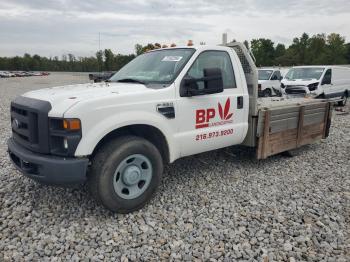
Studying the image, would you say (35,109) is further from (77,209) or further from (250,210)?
(250,210)

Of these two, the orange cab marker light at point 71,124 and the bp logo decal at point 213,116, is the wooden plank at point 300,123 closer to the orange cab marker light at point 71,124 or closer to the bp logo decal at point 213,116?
the bp logo decal at point 213,116

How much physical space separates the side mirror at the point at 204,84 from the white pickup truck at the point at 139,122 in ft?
0.04

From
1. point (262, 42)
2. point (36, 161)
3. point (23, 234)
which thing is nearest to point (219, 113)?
point (36, 161)

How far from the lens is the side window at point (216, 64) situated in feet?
13.8

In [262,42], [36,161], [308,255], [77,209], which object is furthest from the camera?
[262,42]

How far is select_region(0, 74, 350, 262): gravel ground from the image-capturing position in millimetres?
3008

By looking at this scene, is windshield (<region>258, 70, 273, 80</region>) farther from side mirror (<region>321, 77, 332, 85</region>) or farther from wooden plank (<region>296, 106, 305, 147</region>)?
wooden plank (<region>296, 106, 305, 147</region>)

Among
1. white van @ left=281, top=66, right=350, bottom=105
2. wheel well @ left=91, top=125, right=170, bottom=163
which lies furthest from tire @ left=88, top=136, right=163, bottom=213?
white van @ left=281, top=66, right=350, bottom=105

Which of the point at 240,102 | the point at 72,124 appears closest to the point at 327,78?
the point at 240,102

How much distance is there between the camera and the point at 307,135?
592 centimetres

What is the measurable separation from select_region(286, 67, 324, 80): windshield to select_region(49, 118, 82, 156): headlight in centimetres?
1213

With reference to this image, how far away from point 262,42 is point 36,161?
6991 centimetres

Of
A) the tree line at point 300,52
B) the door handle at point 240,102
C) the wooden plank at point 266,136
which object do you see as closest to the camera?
the door handle at point 240,102

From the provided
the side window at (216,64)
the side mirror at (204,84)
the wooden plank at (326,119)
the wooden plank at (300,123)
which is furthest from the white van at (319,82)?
the side mirror at (204,84)
